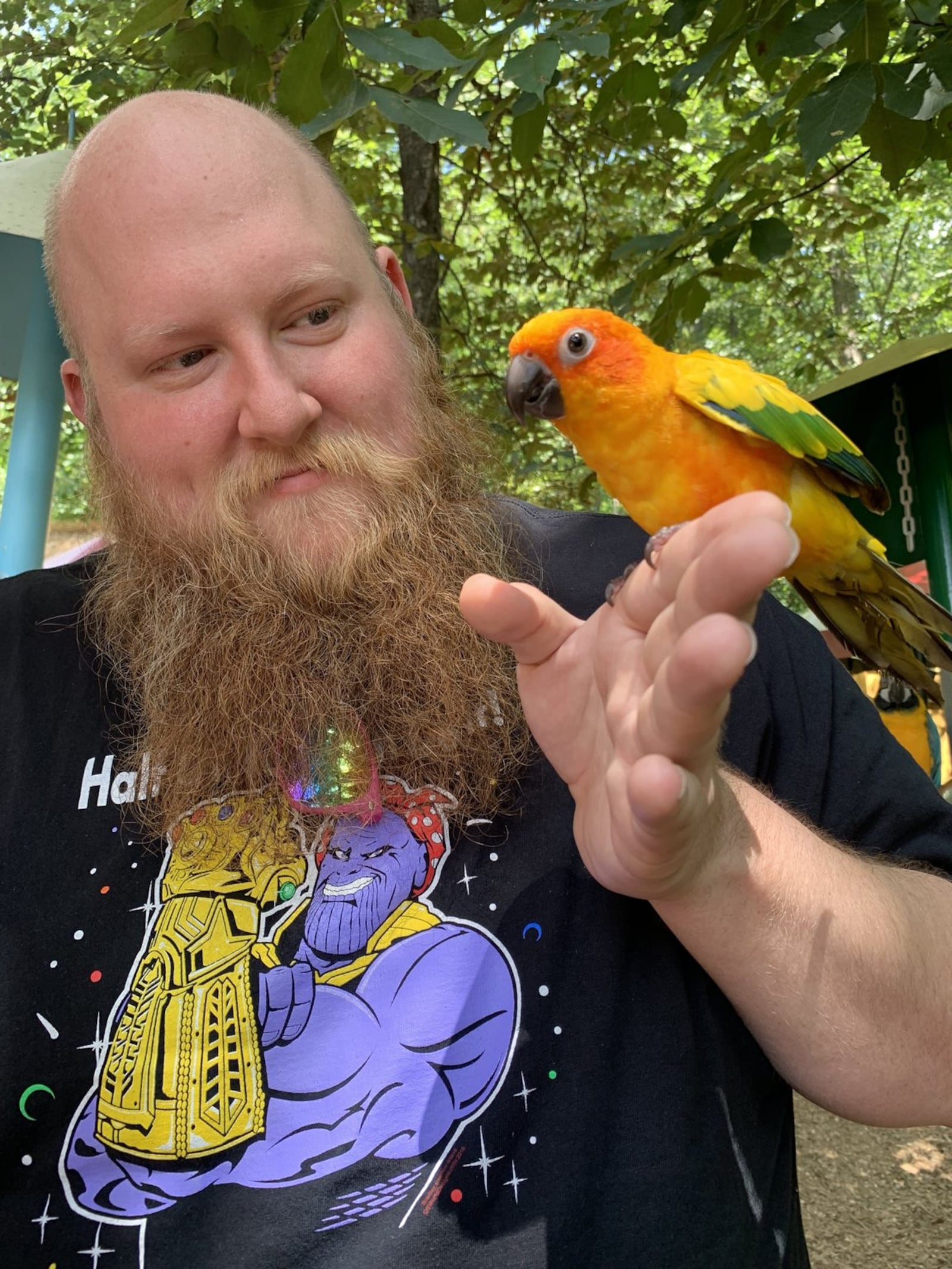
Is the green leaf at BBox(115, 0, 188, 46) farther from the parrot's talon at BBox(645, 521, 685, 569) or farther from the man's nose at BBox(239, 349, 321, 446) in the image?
the parrot's talon at BBox(645, 521, 685, 569)

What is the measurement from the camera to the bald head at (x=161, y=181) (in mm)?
1856

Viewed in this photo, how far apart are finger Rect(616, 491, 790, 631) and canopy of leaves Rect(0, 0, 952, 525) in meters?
1.33

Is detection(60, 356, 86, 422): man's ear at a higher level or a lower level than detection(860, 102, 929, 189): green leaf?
lower

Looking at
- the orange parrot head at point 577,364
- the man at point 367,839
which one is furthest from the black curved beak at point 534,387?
the man at point 367,839

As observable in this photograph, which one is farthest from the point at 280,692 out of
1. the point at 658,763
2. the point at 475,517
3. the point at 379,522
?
the point at 658,763

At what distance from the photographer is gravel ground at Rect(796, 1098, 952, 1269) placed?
399 cm

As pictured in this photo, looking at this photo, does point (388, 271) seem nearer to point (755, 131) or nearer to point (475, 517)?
point (475, 517)

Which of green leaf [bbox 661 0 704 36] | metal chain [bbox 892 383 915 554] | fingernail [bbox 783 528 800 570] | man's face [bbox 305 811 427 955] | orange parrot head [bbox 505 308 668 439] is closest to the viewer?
fingernail [bbox 783 528 800 570]

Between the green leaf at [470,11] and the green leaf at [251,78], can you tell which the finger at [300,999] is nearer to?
the green leaf at [251,78]

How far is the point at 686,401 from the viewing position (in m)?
1.57

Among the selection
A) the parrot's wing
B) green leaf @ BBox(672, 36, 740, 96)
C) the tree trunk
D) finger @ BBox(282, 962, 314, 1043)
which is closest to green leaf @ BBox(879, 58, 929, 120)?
green leaf @ BBox(672, 36, 740, 96)

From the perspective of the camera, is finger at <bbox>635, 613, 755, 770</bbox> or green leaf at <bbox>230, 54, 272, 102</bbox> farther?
green leaf at <bbox>230, 54, 272, 102</bbox>

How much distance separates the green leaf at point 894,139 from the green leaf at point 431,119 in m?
0.95

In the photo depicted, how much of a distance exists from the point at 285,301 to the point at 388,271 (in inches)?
22.5
